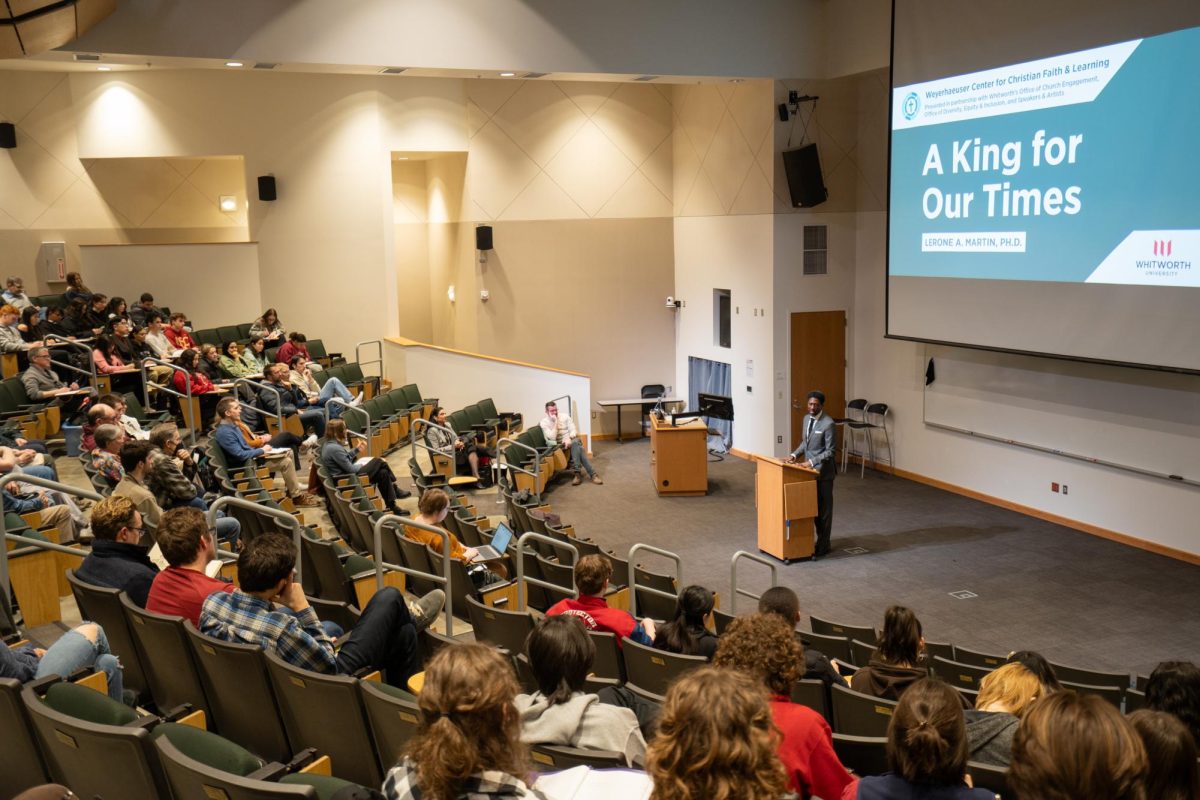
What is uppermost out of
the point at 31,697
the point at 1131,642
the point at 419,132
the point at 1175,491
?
the point at 419,132

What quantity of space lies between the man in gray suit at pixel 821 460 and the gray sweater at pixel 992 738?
21.8 feet

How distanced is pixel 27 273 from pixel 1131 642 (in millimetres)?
14541

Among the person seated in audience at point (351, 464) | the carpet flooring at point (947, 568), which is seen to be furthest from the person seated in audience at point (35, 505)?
the carpet flooring at point (947, 568)

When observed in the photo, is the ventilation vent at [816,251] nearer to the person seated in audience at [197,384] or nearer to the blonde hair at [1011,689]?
the person seated in audience at [197,384]

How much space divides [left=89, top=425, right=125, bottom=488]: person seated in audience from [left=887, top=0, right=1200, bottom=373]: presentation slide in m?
8.29

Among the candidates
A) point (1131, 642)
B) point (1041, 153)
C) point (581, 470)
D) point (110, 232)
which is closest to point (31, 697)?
point (1131, 642)

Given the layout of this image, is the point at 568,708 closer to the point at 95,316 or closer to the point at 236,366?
the point at 236,366

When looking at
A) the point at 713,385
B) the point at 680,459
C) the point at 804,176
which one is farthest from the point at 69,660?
the point at 713,385

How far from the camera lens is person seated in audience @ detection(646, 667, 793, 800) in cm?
191

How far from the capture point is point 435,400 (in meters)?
14.6

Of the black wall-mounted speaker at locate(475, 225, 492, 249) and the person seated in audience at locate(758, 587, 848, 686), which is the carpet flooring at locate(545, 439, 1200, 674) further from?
the black wall-mounted speaker at locate(475, 225, 492, 249)

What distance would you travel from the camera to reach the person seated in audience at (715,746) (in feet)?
6.25

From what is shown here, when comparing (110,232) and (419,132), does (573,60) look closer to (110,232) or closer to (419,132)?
(419,132)

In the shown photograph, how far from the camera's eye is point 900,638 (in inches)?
175
